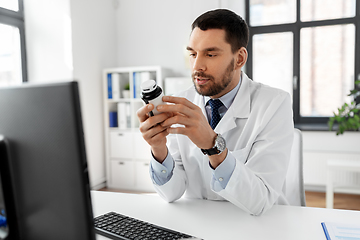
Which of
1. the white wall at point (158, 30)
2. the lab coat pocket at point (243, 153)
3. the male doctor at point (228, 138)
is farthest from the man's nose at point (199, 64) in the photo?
the white wall at point (158, 30)

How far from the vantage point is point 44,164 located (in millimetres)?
423

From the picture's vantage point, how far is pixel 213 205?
1051 millimetres

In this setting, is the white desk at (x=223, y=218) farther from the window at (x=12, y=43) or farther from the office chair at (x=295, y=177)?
the window at (x=12, y=43)

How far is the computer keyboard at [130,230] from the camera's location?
744 millimetres

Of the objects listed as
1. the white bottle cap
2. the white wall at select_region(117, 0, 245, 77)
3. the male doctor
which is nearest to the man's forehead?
the male doctor

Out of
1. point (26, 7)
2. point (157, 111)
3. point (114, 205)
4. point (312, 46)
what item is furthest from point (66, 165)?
point (312, 46)

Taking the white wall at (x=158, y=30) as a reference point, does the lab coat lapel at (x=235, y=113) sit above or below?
below

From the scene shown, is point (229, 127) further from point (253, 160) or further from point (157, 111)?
point (157, 111)

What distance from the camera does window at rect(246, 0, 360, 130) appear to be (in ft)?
11.9

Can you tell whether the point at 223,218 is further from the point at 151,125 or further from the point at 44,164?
the point at 44,164

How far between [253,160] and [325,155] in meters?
2.66

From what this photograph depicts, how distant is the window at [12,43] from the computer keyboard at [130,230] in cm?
281

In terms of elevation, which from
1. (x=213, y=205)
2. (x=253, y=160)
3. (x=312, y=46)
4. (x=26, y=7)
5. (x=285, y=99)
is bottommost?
(x=213, y=205)

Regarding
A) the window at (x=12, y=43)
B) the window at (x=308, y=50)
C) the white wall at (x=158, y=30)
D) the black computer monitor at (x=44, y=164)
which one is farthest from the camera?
the white wall at (x=158, y=30)
